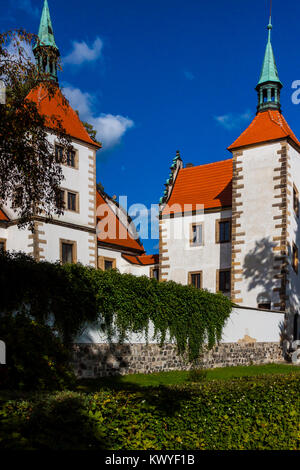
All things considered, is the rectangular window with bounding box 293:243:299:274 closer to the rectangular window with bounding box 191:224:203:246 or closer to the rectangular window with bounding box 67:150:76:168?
the rectangular window with bounding box 191:224:203:246

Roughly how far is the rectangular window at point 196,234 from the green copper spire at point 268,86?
9163mm

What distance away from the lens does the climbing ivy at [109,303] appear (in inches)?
599

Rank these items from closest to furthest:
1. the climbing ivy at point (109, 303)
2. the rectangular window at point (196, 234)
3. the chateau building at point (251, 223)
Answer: the climbing ivy at point (109, 303), the chateau building at point (251, 223), the rectangular window at point (196, 234)

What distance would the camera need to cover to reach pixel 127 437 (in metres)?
6.99

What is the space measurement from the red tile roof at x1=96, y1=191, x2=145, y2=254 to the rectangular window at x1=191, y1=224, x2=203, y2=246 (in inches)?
229

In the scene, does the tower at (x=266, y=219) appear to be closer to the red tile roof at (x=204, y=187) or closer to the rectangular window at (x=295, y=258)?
the rectangular window at (x=295, y=258)

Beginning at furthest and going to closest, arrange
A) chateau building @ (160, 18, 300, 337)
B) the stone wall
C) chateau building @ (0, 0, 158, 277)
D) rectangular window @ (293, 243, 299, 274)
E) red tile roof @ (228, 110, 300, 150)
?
1. red tile roof @ (228, 110, 300, 150)
2. rectangular window @ (293, 243, 299, 274)
3. chateau building @ (0, 0, 158, 277)
4. chateau building @ (160, 18, 300, 337)
5. the stone wall

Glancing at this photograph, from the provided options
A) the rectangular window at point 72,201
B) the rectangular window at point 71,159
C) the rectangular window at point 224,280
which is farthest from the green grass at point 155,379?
the rectangular window at point 71,159

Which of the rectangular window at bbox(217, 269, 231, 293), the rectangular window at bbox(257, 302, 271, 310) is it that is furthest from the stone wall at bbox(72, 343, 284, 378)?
the rectangular window at bbox(217, 269, 231, 293)

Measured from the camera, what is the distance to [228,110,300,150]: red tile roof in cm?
3206

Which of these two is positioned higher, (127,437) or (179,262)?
(179,262)

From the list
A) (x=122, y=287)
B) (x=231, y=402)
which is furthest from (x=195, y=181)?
(x=231, y=402)

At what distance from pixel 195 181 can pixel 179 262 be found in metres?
7.18
